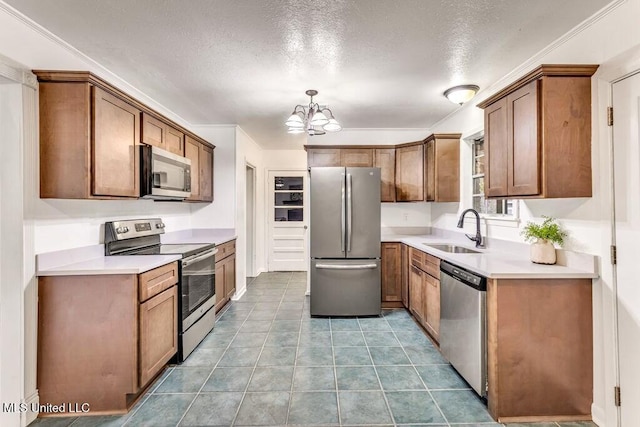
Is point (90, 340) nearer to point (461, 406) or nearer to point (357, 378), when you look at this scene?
point (357, 378)

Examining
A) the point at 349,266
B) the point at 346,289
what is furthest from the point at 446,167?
the point at 346,289

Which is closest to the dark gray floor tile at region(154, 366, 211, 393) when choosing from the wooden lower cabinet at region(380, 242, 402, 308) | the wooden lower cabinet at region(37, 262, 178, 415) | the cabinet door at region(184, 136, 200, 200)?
the wooden lower cabinet at region(37, 262, 178, 415)

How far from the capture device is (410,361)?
267 centimetres

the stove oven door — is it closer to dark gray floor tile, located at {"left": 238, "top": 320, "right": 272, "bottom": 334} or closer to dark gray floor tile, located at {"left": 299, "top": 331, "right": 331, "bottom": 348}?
dark gray floor tile, located at {"left": 238, "top": 320, "right": 272, "bottom": 334}

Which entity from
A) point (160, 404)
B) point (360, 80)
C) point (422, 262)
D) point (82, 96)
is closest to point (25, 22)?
point (82, 96)

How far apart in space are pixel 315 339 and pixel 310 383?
31.1 inches

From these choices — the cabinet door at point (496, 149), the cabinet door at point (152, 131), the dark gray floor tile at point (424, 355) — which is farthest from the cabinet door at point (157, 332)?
the cabinet door at point (496, 149)

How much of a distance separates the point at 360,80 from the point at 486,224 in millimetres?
1874

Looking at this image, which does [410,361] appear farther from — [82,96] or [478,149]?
[82,96]

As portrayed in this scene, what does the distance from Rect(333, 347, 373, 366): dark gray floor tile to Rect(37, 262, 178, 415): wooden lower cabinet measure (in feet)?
5.04

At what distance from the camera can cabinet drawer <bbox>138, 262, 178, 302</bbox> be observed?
2.11 metres

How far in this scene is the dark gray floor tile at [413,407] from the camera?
1.94 m

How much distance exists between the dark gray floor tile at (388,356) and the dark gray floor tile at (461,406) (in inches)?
18.5

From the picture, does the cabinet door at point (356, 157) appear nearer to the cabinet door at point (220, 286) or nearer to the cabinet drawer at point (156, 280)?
the cabinet door at point (220, 286)
